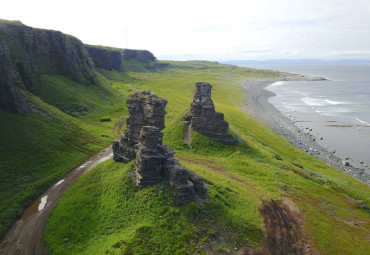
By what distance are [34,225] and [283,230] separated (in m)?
37.9

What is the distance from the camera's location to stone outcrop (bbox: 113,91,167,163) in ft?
148

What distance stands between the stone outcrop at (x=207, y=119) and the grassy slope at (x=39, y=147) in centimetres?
2669

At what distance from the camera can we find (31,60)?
261ft

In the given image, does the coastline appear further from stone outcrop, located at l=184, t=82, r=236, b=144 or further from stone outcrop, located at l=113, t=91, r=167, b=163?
stone outcrop, located at l=113, t=91, r=167, b=163

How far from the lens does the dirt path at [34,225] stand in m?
30.7

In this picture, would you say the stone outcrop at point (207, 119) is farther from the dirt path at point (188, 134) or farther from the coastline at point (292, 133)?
the coastline at point (292, 133)

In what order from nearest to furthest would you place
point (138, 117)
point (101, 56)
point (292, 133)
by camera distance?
1. point (138, 117)
2. point (292, 133)
3. point (101, 56)

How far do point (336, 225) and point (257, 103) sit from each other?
363 ft

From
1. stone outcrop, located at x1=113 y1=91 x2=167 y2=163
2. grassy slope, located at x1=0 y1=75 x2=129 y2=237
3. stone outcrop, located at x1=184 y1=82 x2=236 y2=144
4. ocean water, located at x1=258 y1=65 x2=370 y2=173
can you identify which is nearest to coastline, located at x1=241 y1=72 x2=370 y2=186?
ocean water, located at x1=258 y1=65 x2=370 y2=173

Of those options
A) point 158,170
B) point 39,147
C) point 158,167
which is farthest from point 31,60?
point 158,170

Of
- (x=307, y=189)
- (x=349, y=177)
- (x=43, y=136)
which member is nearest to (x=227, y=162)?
(x=307, y=189)

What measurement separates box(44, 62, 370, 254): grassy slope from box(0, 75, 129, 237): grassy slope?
679cm

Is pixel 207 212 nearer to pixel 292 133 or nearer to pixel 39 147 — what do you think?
pixel 39 147

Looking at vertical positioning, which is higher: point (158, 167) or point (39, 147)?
point (158, 167)
